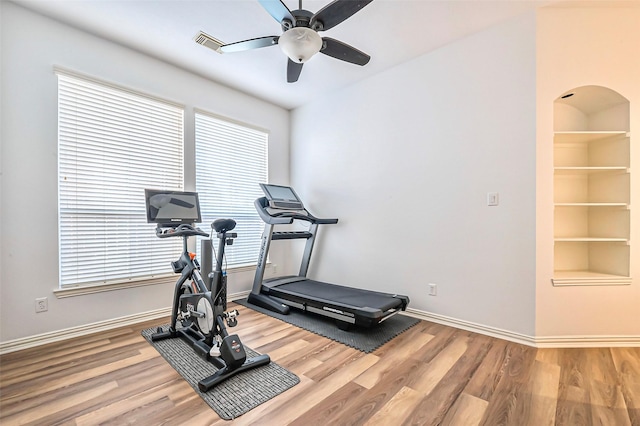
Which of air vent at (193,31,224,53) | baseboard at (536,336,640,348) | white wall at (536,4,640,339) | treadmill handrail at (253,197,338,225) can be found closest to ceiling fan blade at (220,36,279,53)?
air vent at (193,31,224,53)

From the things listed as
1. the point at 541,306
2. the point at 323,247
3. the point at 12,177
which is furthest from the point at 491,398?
the point at 12,177

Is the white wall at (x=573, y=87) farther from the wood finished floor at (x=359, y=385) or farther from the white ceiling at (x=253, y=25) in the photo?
the white ceiling at (x=253, y=25)

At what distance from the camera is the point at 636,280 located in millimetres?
2408

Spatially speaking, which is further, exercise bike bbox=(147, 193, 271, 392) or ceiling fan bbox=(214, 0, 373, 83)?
exercise bike bbox=(147, 193, 271, 392)

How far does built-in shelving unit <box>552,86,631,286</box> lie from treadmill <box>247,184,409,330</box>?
1552 millimetres

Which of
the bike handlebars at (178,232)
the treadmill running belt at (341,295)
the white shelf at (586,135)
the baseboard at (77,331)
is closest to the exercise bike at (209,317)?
the bike handlebars at (178,232)

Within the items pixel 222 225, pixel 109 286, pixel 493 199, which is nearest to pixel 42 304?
pixel 109 286

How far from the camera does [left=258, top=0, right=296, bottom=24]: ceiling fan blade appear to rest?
1.73 meters

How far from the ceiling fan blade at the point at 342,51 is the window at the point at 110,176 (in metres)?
2.08

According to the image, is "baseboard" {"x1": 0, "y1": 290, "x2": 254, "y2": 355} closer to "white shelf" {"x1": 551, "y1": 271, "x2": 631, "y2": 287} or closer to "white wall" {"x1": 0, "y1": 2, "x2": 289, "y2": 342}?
"white wall" {"x1": 0, "y1": 2, "x2": 289, "y2": 342}

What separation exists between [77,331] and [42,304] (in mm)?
372

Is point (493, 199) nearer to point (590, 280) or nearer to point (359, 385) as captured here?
point (590, 280)

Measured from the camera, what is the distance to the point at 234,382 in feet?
6.12

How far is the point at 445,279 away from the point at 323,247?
1687mm
